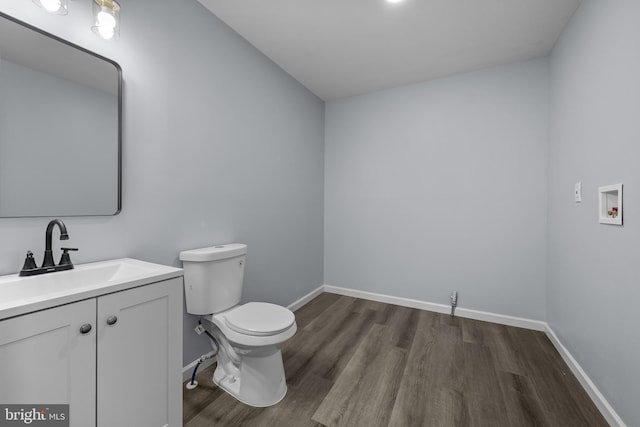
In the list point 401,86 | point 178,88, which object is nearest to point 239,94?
point 178,88

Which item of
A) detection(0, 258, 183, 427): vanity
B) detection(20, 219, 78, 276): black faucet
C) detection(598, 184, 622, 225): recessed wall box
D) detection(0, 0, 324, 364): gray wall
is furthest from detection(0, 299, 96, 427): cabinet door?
detection(598, 184, 622, 225): recessed wall box

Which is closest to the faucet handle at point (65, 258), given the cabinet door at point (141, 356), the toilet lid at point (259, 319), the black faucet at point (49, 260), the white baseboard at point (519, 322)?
the black faucet at point (49, 260)

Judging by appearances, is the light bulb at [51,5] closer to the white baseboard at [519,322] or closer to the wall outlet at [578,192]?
the wall outlet at [578,192]

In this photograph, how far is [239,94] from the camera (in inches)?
82.4

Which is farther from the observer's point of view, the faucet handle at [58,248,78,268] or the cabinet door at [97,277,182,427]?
the faucet handle at [58,248,78,268]

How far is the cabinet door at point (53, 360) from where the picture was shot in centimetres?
75

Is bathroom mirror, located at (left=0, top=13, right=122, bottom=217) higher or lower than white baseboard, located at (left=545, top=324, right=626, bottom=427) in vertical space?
higher

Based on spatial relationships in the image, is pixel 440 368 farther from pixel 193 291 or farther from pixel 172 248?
pixel 172 248

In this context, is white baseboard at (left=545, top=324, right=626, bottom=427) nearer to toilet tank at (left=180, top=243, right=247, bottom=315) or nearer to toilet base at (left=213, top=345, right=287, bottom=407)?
toilet base at (left=213, top=345, right=287, bottom=407)

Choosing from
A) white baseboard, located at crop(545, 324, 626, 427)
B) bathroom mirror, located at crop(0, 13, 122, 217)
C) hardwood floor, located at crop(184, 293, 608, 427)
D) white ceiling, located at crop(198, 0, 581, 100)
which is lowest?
hardwood floor, located at crop(184, 293, 608, 427)

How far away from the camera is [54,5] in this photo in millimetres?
1083

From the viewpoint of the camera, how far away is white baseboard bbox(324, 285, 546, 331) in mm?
2447

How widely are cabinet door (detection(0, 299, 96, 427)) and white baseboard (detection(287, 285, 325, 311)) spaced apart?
6.25 ft

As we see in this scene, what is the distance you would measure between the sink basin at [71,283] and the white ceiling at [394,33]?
1.71 meters
